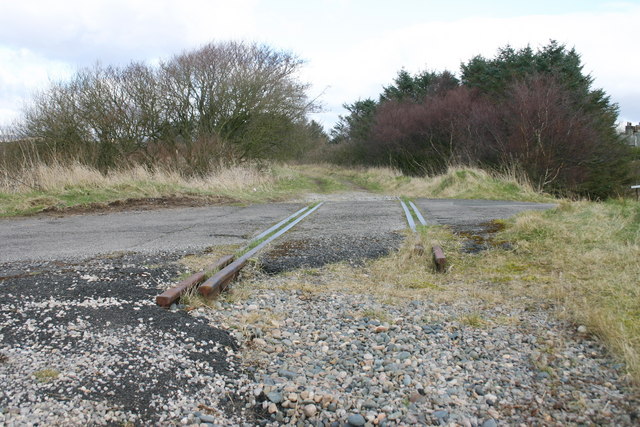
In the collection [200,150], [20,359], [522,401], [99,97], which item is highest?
[99,97]

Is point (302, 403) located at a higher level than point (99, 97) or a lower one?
lower

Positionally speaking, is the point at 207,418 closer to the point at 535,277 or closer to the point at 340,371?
the point at 340,371

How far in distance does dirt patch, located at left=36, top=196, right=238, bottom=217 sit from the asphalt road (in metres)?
0.92

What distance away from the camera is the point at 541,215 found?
821cm

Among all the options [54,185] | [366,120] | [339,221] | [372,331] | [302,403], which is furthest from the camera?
[366,120]

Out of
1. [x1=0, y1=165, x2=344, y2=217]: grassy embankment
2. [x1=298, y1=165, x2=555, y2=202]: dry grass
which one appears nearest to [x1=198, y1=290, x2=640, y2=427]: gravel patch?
[x1=0, y1=165, x2=344, y2=217]: grassy embankment

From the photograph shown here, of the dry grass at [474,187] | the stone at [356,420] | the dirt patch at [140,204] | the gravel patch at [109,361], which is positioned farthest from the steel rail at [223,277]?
the dry grass at [474,187]

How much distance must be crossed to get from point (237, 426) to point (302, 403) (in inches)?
14.3

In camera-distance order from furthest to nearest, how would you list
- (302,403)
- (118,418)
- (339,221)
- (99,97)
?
(99,97), (339,221), (302,403), (118,418)

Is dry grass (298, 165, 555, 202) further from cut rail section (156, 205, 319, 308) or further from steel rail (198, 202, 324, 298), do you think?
steel rail (198, 202, 324, 298)

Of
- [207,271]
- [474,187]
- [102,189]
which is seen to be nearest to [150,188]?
[102,189]

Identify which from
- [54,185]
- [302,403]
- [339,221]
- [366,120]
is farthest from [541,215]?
[366,120]

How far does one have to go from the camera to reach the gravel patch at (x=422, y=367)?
2463mm

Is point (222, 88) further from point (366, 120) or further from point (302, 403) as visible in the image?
point (366, 120)
